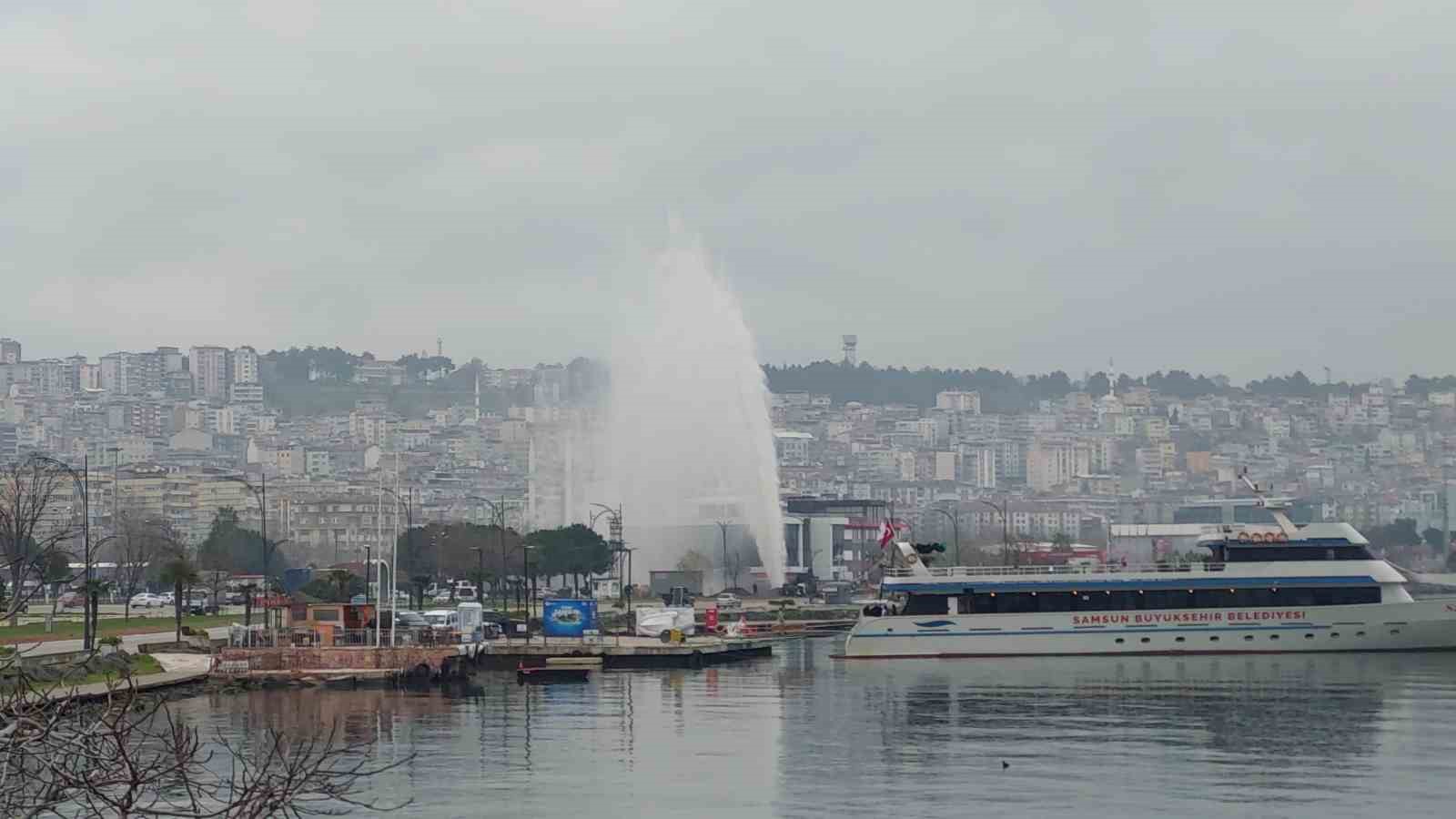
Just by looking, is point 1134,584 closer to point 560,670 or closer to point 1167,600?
point 1167,600

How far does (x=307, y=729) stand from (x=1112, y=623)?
26.3 metres

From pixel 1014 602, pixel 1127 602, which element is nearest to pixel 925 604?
pixel 1014 602

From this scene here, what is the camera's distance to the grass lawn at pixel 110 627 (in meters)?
54.6

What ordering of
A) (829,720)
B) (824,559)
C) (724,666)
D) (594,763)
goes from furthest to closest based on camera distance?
(824,559)
(724,666)
(829,720)
(594,763)

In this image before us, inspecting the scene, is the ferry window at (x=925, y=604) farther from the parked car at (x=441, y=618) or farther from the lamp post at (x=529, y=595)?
the parked car at (x=441, y=618)

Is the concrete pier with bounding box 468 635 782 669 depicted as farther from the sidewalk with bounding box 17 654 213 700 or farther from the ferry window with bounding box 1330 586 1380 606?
the ferry window with bounding box 1330 586 1380 606

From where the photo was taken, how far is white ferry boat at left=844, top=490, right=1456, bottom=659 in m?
55.4

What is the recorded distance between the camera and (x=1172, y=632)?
5622cm

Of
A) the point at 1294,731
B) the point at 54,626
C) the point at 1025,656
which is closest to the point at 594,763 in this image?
the point at 1294,731

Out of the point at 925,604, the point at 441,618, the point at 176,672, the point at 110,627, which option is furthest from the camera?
the point at 441,618

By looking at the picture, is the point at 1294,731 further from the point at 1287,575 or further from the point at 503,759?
the point at 1287,575

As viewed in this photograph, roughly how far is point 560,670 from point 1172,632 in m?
17.2

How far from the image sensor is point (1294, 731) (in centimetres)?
3753

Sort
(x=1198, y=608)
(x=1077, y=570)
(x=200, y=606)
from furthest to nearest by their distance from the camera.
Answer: (x=200, y=606)
(x=1077, y=570)
(x=1198, y=608)
